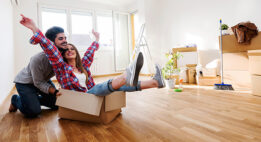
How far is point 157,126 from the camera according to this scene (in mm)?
1212

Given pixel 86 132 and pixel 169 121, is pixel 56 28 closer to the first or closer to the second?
pixel 86 132

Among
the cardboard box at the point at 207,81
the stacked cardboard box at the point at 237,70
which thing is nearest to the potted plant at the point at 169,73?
the cardboard box at the point at 207,81

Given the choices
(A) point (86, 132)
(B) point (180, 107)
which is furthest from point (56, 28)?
(B) point (180, 107)

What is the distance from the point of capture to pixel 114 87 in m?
1.15

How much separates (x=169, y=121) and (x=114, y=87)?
57 cm

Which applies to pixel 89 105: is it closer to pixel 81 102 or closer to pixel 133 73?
pixel 81 102

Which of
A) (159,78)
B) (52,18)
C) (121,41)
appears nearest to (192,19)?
(121,41)

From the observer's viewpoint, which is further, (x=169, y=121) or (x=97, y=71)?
(x=97, y=71)

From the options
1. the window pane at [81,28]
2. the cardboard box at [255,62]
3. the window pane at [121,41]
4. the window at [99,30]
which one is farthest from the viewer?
the window pane at [121,41]

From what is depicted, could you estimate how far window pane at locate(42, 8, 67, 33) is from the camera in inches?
169

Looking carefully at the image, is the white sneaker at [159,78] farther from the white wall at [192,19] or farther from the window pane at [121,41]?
the window pane at [121,41]

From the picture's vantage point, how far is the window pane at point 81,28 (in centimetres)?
471

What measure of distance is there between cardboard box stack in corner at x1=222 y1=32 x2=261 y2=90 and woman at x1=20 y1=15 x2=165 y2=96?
1964 millimetres

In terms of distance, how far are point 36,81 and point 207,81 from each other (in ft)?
9.08
